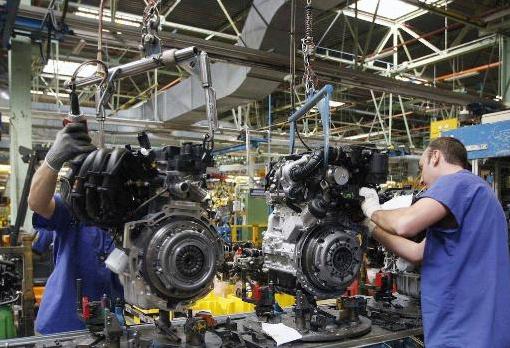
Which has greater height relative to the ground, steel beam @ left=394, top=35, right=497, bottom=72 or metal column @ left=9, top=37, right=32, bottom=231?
steel beam @ left=394, top=35, right=497, bottom=72

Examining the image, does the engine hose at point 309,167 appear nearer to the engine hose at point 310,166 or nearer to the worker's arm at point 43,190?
the engine hose at point 310,166

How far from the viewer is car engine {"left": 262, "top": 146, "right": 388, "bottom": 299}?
2.50 m

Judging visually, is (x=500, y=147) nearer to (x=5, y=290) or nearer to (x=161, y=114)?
(x=5, y=290)

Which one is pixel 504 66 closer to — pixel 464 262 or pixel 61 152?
pixel 464 262

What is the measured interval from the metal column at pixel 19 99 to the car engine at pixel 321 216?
349 centimetres

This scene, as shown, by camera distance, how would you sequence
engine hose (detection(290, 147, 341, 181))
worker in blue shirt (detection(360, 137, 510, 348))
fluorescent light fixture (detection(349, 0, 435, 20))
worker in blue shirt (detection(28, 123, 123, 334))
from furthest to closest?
fluorescent light fixture (detection(349, 0, 435, 20)) → engine hose (detection(290, 147, 341, 181)) → worker in blue shirt (detection(28, 123, 123, 334)) → worker in blue shirt (detection(360, 137, 510, 348))

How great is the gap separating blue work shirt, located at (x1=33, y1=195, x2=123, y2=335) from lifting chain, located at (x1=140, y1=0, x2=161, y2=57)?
98 centimetres

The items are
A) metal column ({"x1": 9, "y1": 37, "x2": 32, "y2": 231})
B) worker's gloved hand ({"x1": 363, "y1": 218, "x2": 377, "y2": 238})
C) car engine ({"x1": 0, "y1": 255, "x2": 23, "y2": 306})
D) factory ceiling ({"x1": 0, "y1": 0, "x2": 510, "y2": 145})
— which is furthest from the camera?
metal column ({"x1": 9, "y1": 37, "x2": 32, "y2": 231})

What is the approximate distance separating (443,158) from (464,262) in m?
0.56

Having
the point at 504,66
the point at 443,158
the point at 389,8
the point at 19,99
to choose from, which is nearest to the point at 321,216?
the point at 443,158

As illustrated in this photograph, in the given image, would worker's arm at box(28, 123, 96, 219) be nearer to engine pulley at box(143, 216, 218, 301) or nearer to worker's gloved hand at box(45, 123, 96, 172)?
worker's gloved hand at box(45, 123, 96, 172)

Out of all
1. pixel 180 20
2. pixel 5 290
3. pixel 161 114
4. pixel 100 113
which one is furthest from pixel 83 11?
pixel 100 113

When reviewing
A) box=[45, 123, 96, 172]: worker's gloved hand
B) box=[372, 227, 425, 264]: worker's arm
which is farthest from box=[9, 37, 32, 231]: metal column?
box=[372, 227, 425, 264]: worker's arm

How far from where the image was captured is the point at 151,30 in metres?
2.26
